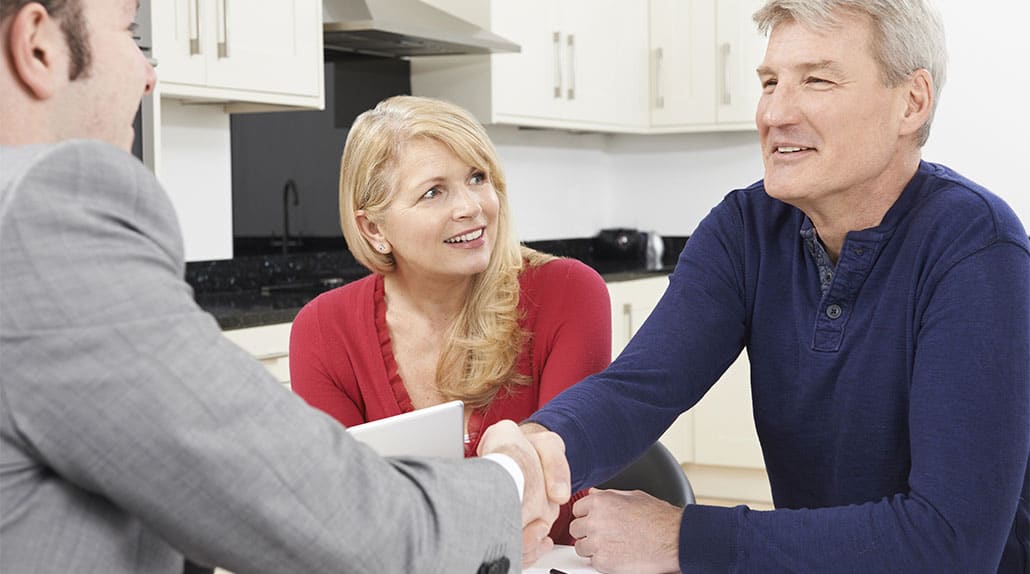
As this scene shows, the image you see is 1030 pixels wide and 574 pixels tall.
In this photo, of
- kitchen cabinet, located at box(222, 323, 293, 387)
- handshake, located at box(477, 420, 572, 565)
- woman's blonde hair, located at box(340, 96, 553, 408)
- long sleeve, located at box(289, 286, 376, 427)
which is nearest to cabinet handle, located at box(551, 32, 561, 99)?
kitchen cabinet, located at box(222, 323, 293, 387)

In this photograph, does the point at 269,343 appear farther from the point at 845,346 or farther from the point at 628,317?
the point at 845,346

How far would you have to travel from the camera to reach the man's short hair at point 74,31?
2.77ft

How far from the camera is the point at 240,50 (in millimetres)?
3400

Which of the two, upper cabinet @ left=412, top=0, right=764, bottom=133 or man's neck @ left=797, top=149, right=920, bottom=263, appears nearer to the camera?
man's neck @ left=797, top=149, right=920, bottom=263

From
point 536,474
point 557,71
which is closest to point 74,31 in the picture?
point 536,474

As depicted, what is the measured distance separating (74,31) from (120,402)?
11.7 inches

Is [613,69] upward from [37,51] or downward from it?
upward

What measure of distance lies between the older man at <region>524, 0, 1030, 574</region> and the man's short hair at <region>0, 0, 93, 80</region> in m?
0.79

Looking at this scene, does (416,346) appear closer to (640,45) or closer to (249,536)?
(249,536)

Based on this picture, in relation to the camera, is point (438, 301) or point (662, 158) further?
point (662, 158)

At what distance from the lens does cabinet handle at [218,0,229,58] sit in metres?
3.33

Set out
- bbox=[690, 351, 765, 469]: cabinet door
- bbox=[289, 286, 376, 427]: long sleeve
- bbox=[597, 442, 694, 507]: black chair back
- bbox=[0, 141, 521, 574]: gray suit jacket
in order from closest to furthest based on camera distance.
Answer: bbox=[0, 141, 521, 574]: gray suit jacket
bbox=[597, 442, 694, 507]: black chair back
bbox=[289, 286, 376, 427]: long sleeve
bbox=[690, 351, 765, 469]: cabinet door

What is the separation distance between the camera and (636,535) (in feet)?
4.49

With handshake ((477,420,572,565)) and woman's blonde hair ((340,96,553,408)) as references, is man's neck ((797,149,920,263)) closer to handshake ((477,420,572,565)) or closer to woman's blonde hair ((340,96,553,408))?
handshake ((477,420,572,565))
